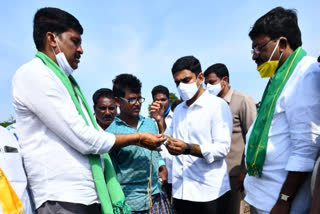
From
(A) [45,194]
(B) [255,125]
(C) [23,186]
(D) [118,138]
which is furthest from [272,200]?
(C) [23,186]

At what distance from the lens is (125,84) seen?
2.80 m

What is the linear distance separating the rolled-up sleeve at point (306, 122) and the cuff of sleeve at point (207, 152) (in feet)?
3.20

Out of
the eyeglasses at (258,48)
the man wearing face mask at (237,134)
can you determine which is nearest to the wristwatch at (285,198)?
the eyeglasses at (258,48)

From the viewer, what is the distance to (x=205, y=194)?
260cm

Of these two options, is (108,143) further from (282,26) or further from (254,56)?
(282,26)

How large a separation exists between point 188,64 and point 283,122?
1500 mm

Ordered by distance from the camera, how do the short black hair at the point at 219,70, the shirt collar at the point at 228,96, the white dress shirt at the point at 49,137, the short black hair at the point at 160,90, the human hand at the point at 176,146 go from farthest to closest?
the short black hair at the point at 160,90 < the short black hair at the point at 219,70 < the shirt collar at the point at 228,96 < the human hand at the point at 176,146 < the white dress shirt at the point at 49,137

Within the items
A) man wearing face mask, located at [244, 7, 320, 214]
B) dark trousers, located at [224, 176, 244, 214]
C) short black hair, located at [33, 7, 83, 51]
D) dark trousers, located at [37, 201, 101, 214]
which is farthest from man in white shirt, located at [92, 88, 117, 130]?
man wearing face mask, located at [244, 7, 320, 214]

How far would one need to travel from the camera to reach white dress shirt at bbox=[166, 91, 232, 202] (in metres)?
2.60

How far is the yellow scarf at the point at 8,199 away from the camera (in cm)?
135

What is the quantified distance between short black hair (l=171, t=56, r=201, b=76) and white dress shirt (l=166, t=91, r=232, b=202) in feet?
1.30

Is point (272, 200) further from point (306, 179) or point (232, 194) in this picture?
point (232, 194)

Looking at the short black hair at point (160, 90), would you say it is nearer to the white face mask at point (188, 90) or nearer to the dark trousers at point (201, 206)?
the white face mask at point (188, 90)

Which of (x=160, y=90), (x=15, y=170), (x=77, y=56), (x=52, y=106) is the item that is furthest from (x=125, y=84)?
(x=160, y=90)
